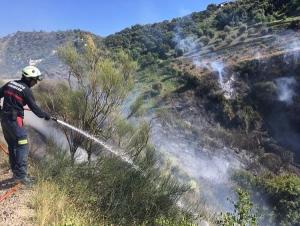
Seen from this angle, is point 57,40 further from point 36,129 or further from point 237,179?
point 36,129

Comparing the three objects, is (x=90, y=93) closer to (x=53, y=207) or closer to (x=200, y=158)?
(x=53, y=207)

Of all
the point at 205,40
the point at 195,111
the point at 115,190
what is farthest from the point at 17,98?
the point at 205,40

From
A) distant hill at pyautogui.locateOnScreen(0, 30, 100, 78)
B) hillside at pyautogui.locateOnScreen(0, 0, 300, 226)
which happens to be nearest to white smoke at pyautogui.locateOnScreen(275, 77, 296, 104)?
hillside at pyautogui.locateOnScreen(0, 0, 300, 226)

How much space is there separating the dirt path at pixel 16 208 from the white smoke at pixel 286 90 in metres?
38.2

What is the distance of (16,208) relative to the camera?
6.88 metres

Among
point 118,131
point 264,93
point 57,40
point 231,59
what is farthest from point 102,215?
point 57,40

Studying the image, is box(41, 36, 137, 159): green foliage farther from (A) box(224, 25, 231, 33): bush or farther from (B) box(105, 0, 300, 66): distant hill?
(A) box(224, 25, 231, 33): bush

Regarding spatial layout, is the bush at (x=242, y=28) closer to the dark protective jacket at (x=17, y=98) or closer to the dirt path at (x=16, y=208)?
the dirt path at (x=16, y=208)

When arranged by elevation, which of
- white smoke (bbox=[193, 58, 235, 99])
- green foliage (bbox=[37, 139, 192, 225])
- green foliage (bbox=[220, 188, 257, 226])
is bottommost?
white smoke (bbox=[193, 58, 235, 99])

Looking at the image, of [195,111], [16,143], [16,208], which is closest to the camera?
[16,208]

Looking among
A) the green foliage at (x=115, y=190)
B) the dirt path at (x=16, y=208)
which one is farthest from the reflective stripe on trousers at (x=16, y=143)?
the green foliage at (x=115, y=190)

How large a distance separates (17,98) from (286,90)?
39.1 metres

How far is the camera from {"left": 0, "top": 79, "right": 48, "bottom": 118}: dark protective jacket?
23.0 feet

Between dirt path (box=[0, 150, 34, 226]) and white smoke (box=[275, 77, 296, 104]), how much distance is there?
3824 centimetres
